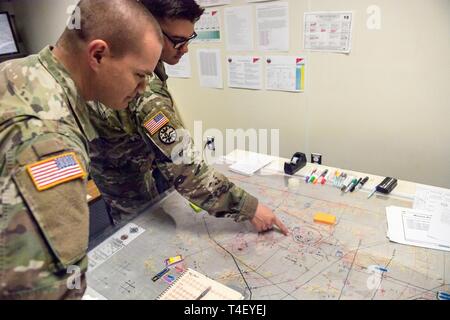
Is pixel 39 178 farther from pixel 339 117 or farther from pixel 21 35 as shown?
pixel 21 35

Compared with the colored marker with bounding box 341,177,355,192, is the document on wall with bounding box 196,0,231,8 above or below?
above

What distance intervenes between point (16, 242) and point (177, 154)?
62 cm

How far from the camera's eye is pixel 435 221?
1104mm

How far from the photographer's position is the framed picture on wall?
2869 mm

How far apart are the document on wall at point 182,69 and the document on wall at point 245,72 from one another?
352mm

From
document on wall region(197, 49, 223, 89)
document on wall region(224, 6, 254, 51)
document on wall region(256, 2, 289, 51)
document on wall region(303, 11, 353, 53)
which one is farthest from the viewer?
document on wall region(197, 49, 223, 89)

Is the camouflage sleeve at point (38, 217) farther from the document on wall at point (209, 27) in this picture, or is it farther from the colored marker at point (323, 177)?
the document on wall at point (209, 27)

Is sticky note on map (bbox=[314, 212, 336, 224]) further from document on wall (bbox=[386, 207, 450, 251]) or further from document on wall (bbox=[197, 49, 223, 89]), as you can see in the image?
document on wall (bbox=[197, 49, 223, 89])

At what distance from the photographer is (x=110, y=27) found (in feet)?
2.45

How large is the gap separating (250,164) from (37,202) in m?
1.12

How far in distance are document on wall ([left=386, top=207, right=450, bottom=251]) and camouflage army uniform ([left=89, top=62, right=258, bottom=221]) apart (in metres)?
0.46

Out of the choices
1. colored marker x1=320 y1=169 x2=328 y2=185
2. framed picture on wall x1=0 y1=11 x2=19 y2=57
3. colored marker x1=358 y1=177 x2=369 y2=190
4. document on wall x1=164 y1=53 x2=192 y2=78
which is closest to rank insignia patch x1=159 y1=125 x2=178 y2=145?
colored marker x1=320 y1=169 x2=328 y2=185

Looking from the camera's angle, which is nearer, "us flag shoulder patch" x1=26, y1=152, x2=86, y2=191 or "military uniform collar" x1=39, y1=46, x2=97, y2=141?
"us flag shoulder patch" x1=26, y1=152, x2=86, y2=191

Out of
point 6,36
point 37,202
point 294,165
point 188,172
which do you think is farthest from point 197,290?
point 6,36
